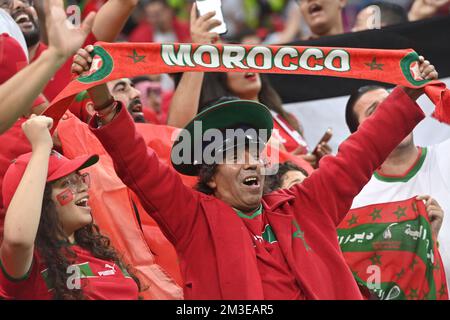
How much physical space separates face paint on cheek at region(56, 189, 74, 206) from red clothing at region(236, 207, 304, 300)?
0.64m

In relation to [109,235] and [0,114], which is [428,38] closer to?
[109,235]

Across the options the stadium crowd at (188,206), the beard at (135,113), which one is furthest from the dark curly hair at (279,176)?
the beard at (135,113)

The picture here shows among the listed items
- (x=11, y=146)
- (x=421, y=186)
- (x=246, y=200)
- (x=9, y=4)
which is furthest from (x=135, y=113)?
(x=246, y=200)

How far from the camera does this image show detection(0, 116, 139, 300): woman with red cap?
3652 millimetres

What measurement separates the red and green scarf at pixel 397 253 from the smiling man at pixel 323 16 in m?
2.06

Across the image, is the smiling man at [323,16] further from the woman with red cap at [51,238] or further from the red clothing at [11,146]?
the woman with red cap at [51,238]

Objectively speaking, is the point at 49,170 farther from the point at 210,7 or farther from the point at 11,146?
the point at 210,7

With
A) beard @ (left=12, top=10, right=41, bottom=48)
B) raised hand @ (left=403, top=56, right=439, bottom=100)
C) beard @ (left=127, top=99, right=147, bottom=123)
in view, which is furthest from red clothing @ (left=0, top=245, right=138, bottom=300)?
beard @ (left=12, top=10, right=41, bottom=48)

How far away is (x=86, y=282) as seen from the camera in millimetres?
3977

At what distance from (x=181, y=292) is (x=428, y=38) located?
8.05ft

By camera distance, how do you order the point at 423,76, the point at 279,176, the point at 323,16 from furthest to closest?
the point at 323,16 → the point at 279,176 → the point at 423,76

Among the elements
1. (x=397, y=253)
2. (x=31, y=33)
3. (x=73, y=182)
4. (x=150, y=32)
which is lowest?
(x=73, y=182)

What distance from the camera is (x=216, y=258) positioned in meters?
3.89

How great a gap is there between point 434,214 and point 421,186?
0.86 feet
